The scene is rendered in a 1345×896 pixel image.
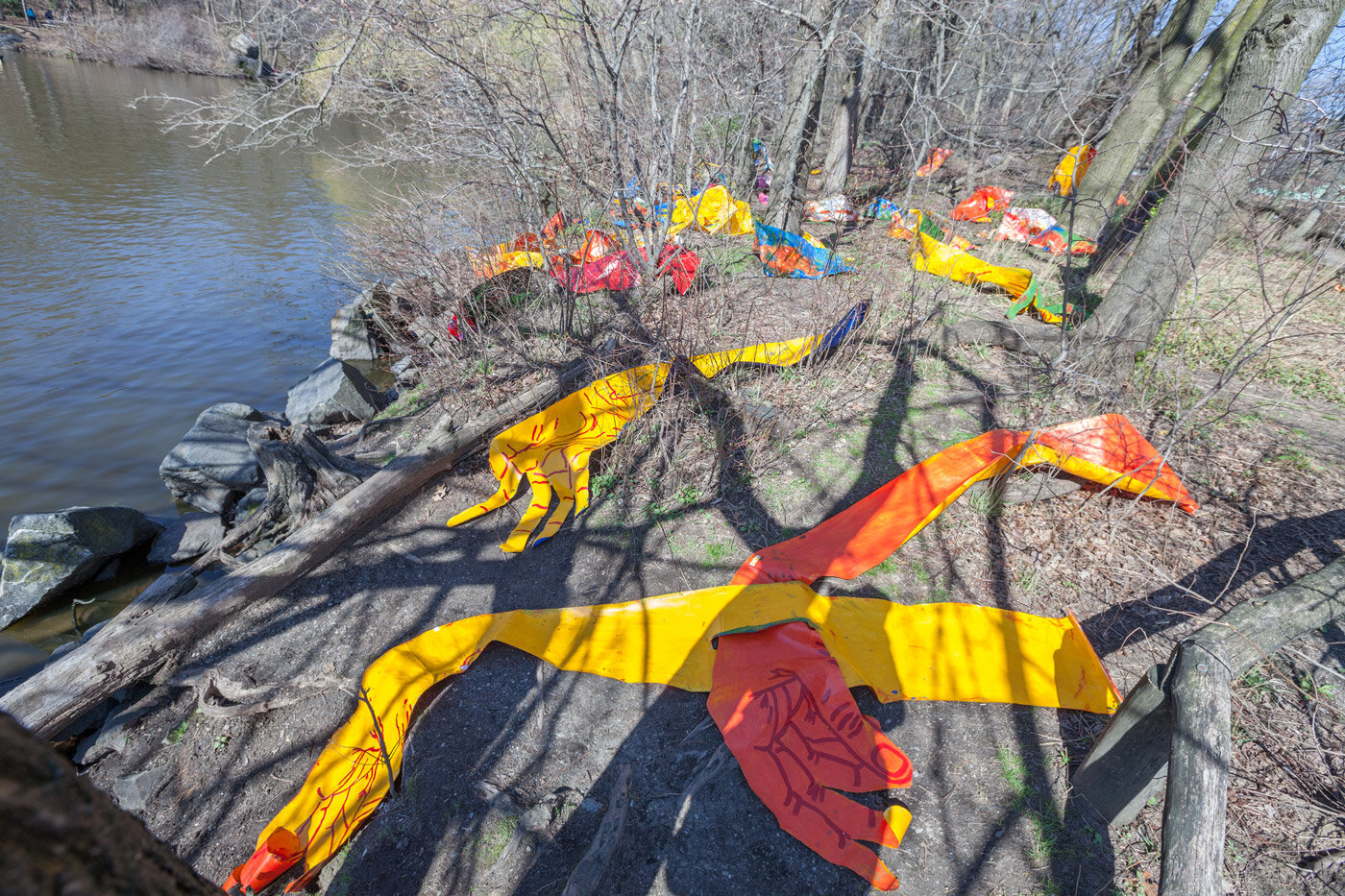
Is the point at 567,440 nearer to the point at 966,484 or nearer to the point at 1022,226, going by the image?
the point at 966,484

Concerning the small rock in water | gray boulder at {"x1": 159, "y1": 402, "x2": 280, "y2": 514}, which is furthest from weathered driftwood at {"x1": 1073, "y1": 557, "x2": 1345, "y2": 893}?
the small rock in water

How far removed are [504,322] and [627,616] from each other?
394 cm

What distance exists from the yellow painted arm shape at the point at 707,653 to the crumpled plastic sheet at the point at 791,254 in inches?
187

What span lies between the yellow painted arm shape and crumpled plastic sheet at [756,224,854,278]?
15.6 ft

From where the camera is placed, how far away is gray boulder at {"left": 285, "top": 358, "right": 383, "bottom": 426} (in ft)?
20.4

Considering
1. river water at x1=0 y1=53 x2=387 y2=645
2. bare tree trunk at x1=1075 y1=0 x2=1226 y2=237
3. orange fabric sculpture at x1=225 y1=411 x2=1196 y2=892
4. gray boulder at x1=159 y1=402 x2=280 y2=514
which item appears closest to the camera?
orange fabric sculpture at x1=225 y1=411 x2=1196 y2=892

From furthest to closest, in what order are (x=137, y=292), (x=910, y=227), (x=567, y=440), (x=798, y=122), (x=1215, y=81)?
1. (x=137, y=292)
2. (x=910, y=227)
3. (x=798, y=122)
4. (x=1215, y=81)
5. (x=567, y=440)

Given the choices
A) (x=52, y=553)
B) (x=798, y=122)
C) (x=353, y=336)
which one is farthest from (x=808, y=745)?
(x=353, y=336)

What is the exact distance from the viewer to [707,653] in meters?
3.02

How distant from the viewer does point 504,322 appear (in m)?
5.95

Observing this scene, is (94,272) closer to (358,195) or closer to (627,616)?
(358,195)

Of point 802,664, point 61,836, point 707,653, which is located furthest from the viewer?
point 707,653

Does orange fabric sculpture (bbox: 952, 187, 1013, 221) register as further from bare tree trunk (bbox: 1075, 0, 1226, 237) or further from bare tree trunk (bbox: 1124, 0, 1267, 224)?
bare tree trunk (bbox: 1124, 0, 1267, 224)

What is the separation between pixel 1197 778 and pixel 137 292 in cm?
1298
